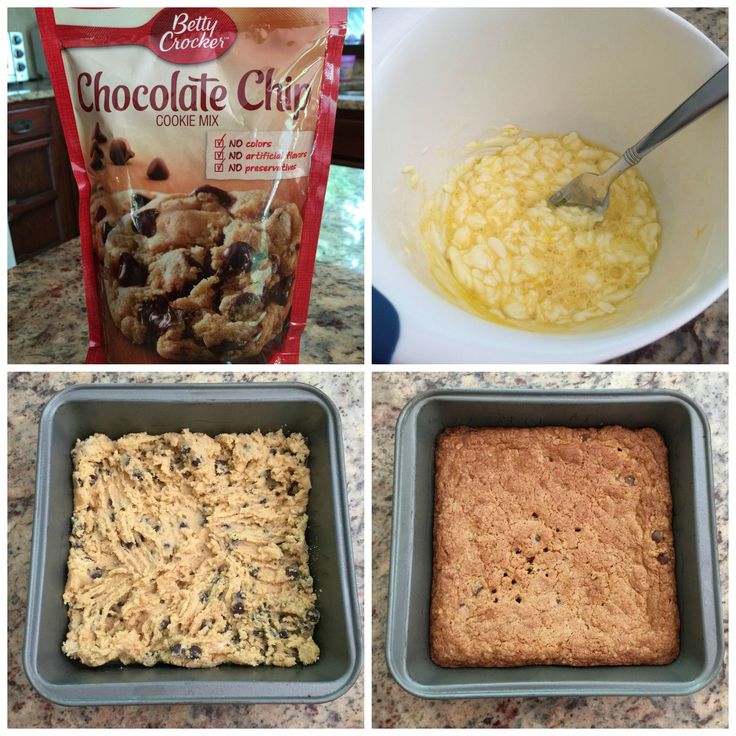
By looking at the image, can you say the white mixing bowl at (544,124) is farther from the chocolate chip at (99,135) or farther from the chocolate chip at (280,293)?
the chocolate chip at (99,135)

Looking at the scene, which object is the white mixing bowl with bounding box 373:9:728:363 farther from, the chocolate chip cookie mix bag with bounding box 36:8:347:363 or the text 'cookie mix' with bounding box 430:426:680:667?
the text 'cookie mix' with bounding box 430:426:680:667

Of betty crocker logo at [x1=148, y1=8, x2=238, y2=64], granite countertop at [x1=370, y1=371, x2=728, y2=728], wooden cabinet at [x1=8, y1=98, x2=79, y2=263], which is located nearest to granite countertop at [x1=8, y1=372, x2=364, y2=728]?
granite countertop at [x1=370, y1=371, x2=728, y2=728]

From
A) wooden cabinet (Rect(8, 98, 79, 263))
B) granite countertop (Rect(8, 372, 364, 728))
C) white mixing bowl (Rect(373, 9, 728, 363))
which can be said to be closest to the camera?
white mixing bowl (Rect(373, 9, 728, 363))

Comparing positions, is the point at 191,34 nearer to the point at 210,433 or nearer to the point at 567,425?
the point at 210,433

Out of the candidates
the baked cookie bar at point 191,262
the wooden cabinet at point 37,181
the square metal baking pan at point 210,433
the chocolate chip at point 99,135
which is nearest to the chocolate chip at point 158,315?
the baked cookie bar at point 191,262

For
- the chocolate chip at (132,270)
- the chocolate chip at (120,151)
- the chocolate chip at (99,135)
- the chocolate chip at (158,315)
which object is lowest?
the chocolate chip at (158,315)

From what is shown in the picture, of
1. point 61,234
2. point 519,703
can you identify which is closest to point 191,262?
point 519,703

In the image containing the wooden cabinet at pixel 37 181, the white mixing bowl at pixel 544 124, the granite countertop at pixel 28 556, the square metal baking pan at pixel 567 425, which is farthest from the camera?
the wooden cabinet at pixel 37 181
